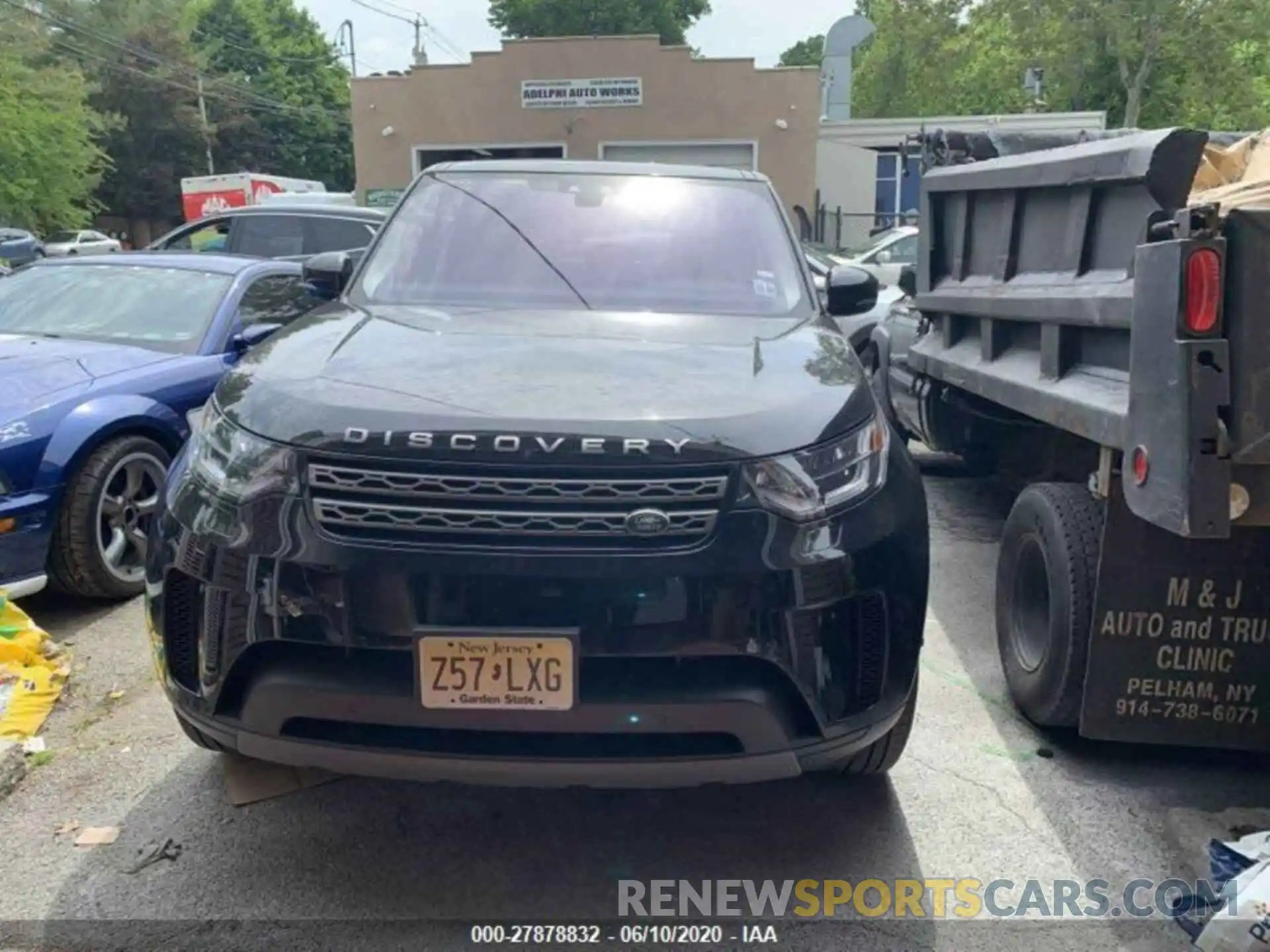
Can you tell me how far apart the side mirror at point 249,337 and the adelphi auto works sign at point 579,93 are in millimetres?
19287

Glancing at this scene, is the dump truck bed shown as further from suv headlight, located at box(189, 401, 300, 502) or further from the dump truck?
suv headlight, located at box(189, 401, 300, 502)

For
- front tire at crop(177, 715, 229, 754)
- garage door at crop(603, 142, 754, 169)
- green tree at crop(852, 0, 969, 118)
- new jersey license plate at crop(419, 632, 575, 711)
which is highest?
green tree at crop(852, 0, 969, 118)

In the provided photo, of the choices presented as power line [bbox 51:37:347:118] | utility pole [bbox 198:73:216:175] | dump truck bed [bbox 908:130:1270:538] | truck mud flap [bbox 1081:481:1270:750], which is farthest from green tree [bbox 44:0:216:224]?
truck mud flap [bbox 1081:481:1270:750]

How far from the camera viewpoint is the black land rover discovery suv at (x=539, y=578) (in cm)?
228

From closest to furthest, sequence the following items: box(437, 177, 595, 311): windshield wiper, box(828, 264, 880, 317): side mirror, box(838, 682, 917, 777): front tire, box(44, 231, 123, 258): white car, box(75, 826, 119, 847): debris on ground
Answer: box(838, 682, 917, 777): front tire → box(75, 826, 119, 847): debris on ground → box(437, 177, 595, 311): windshield wiper → box(828, 264, 880, 317): side mirror → box(44, 231, 123, 258): white car

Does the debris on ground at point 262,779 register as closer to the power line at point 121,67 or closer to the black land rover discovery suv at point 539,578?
the black land rover discovery suv at point 539,578

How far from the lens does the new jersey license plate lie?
2.26 m

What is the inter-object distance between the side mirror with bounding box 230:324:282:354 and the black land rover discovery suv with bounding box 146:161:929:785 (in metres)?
2.96

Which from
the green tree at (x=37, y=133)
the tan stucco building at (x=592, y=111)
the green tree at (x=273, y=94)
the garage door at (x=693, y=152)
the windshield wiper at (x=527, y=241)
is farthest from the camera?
Answer: the green tree at (x=273, y=94)

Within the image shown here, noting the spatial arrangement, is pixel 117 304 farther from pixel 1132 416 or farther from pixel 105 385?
pixel 1132 416

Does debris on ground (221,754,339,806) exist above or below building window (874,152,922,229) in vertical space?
below

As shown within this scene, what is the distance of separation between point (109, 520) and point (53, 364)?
0.82 meters

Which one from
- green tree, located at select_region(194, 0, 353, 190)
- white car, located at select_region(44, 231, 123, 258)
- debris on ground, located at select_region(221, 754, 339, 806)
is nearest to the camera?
debris on ground, located at select_region(221, 754, 339, 806)

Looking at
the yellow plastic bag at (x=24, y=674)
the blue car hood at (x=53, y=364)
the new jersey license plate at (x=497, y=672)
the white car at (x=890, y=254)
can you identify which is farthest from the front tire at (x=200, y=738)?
the white car at (x=890, y=254)
